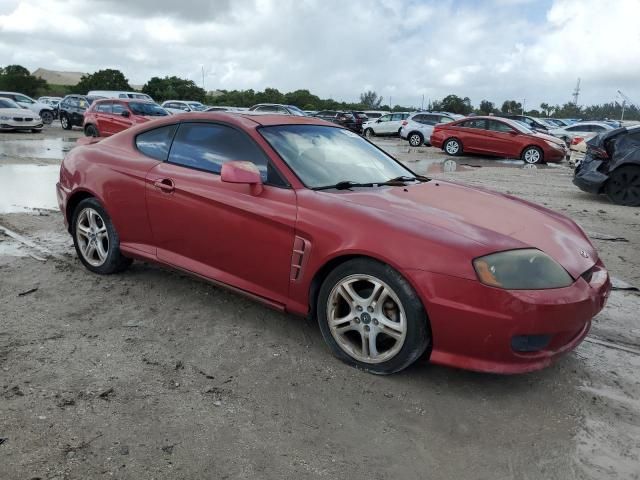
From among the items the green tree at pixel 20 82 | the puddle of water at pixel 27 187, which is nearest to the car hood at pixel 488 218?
the puddle of water at pixel 27 187

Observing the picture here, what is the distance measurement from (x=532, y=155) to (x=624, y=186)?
8518 millimetres

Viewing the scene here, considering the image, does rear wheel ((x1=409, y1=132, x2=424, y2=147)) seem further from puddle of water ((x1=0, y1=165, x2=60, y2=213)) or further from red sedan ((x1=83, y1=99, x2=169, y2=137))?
puddle of water ((x1=0, y1=165, x2=60, y2=213))

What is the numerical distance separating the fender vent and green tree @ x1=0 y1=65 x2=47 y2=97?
218 ft

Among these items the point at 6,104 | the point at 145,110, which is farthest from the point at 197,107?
the point at 145,110

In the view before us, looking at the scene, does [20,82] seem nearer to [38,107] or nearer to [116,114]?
[38,107]

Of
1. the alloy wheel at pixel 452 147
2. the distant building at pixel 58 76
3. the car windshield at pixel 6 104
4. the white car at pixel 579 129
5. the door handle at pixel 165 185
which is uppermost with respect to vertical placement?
the distant building at pixel 58 76

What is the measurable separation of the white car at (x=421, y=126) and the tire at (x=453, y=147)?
435 cm

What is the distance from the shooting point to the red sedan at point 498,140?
56.9 ft

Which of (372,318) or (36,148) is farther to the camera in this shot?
(36,148)

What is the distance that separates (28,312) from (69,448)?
1782 mm

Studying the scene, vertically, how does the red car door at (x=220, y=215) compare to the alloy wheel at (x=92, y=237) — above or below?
above

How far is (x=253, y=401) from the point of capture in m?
2.88

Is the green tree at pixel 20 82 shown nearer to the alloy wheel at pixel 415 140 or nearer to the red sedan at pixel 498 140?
the alloy wheel at pixel 415 140

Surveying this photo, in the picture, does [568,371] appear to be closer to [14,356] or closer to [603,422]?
[603,422]
